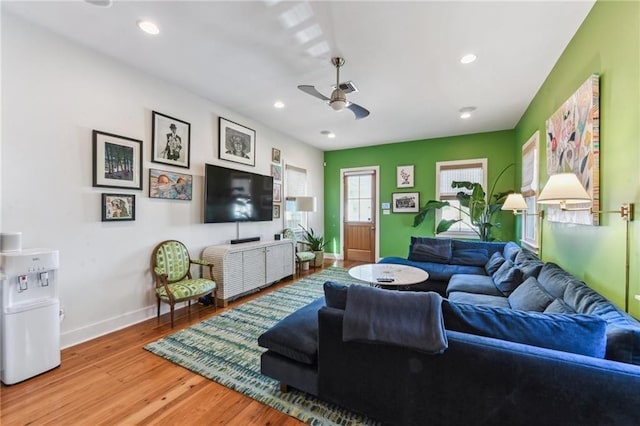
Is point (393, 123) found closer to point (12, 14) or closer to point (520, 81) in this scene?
point (520, 81)

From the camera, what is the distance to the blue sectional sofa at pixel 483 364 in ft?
3.60

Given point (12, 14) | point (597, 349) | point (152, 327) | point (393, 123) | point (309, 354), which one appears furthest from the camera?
point (393, 123)

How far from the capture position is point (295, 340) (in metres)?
1.81

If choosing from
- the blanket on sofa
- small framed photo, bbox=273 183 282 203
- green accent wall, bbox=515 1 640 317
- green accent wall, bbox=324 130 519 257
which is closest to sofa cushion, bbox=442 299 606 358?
the blanket on sofa

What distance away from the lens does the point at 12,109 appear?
2.20 meters

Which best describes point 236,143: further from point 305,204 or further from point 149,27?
point 149,27

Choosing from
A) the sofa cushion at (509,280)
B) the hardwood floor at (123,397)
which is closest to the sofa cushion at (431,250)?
the sofa cushion at (509,280)

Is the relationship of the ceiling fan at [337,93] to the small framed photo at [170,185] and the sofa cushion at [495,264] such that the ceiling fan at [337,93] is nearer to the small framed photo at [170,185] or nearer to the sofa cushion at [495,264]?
the small framed photo at [170,185]

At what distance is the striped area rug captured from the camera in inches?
68.4

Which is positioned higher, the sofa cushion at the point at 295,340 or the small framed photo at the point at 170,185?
the small framed photo at the point at 170,185

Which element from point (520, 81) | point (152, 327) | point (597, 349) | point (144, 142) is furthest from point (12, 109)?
point (520, 81)

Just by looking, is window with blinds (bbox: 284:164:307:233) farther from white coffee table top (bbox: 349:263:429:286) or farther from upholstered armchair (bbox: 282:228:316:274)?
white coffee table top (bbox: 349:263:429:286)

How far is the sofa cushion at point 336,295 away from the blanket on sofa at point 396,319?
0.09 metres

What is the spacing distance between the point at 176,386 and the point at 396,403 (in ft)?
5.17
